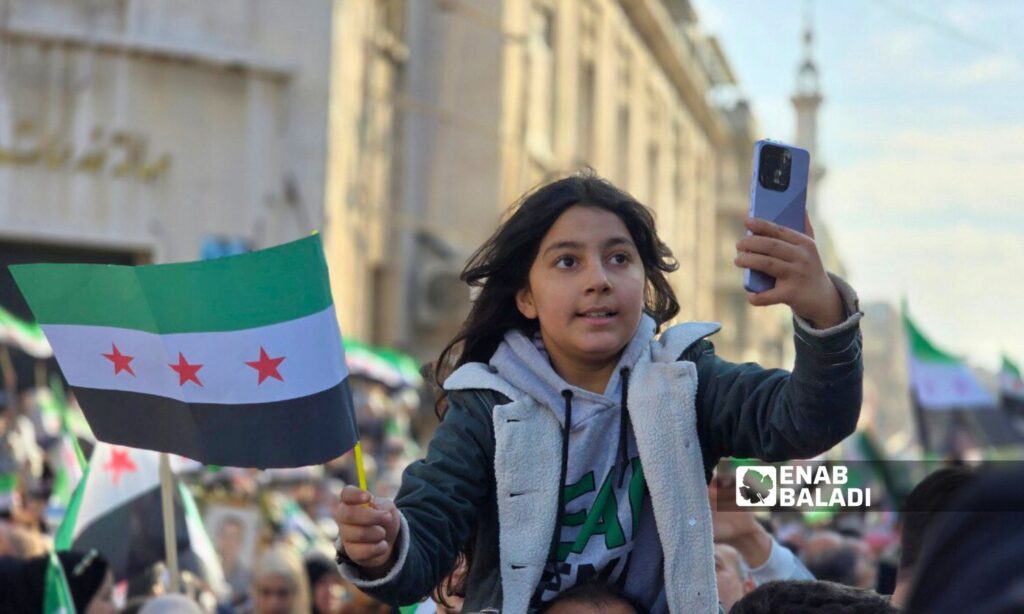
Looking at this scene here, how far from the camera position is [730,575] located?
458 centimetres

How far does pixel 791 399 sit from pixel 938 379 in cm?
1062

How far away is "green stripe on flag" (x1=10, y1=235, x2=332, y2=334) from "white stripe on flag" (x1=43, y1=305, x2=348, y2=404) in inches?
0.9

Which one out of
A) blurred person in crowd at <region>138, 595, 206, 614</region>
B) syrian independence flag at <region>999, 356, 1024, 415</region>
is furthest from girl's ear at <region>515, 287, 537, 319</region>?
syrian independence flag at <region>999, 356, 1024, 415</region>

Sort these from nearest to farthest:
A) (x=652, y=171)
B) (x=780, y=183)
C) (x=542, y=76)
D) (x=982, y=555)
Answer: (x=982, y=555) < (x=780, y=183) < (x=542, y=76) < (x=652, y=171)

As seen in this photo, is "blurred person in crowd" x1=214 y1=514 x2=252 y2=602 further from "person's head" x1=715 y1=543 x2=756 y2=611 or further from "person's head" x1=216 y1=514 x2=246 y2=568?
"person's head" x1=715 y1=543 x2=756 y2=611

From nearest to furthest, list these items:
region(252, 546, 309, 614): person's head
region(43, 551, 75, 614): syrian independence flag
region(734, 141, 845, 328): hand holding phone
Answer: region(734, 141, 845, 328): hand holding phone
region(43, 551, 75, 614): syrian independence flag
region(252, 546, 309, 614): person's head

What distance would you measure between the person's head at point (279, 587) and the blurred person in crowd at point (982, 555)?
6.83 meters

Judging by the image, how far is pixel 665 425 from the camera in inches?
123

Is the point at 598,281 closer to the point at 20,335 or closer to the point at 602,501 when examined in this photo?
the point at 602,501

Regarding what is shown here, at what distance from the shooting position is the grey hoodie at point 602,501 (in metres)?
3.12

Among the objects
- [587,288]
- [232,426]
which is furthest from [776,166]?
[232,426]

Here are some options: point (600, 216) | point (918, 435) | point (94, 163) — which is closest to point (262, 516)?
point (918, 435)

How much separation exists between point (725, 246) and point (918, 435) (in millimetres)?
57740

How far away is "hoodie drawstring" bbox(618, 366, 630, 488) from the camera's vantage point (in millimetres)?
3170
